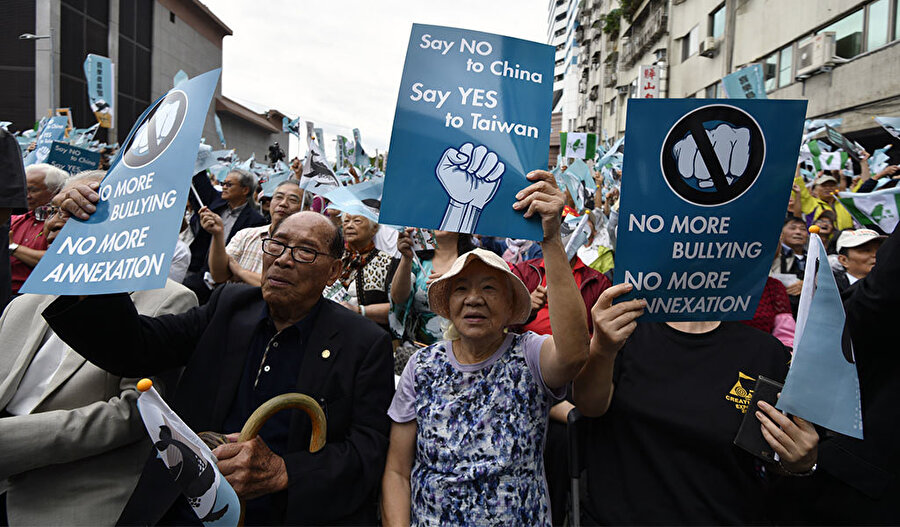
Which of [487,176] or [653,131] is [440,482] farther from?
[653,131]

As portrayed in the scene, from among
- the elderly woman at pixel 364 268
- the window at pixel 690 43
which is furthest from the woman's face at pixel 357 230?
the window at pixel 690 43

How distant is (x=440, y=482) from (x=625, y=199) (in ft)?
4.20

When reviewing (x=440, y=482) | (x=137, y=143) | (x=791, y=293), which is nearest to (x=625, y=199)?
(x=440, y=482)

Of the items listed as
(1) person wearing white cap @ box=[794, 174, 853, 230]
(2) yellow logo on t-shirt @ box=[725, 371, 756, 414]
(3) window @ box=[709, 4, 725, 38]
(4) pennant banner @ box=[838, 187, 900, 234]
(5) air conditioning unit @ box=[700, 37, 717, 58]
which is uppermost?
(3) window @ box=[709, 4, 725, 38]

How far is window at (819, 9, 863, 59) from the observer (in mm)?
12719

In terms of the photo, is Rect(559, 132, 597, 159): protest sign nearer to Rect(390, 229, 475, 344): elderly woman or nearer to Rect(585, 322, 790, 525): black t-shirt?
Rect(390, 229, 475, 344): elderly woman

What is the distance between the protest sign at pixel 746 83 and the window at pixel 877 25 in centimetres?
905

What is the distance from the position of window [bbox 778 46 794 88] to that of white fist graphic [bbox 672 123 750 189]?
16.9 meters

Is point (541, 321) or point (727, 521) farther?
point (541, 321)

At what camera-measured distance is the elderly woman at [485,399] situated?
198cm

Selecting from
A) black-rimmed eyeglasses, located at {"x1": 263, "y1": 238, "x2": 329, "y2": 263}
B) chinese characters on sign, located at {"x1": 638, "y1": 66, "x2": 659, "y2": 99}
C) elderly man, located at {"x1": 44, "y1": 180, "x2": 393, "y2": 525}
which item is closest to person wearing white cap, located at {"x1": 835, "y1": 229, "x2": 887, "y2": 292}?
elderly man, located at {"x1": 44, "y1": 180, "x2": 393, "y2": 525}

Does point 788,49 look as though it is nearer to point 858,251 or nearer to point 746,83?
point 746,83

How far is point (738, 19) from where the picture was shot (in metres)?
18.7

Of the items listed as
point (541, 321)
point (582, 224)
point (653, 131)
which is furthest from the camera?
point (582, 224)
